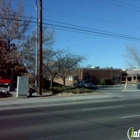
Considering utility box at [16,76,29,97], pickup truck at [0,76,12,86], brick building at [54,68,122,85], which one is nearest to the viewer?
utility box at [16,76,29,97]

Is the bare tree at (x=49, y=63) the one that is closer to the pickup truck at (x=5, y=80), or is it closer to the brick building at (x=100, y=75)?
the pickup truck at (x=5, y=80)

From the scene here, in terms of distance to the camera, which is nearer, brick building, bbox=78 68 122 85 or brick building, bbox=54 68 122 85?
brick building, bbox=54 68 122 85

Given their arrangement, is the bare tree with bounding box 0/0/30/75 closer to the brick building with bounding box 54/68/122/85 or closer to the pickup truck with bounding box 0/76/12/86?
the pickup truck with bounding box 0/76/12/86

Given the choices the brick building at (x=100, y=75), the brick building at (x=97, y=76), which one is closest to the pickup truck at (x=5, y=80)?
the brick building at (x=97, y=76)


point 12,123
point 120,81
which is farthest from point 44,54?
point 120,81

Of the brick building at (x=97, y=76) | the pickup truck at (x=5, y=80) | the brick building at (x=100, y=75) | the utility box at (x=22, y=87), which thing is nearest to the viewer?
the utility box at (x=22, y=87)

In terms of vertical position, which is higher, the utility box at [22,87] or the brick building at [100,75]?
the brick building at [100,75]

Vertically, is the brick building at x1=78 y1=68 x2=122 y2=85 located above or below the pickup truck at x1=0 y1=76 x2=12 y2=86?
above

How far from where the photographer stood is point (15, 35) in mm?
32750

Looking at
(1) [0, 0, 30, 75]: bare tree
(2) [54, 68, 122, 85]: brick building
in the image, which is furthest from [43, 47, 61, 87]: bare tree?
(2) [54, 68, 122, 85]: brick building

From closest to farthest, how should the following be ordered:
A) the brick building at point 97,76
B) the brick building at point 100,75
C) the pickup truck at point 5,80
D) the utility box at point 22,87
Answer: the utility box at point 22,87
the pickup truck at point 5,80
the brick building at point 97,76
the brick building at point 100,75

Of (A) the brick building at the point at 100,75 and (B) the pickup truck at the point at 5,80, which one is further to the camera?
(A) the brick building at the point at 100,75

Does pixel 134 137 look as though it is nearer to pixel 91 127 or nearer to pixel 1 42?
pixel 91 127

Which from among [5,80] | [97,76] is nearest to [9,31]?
[5,80]
